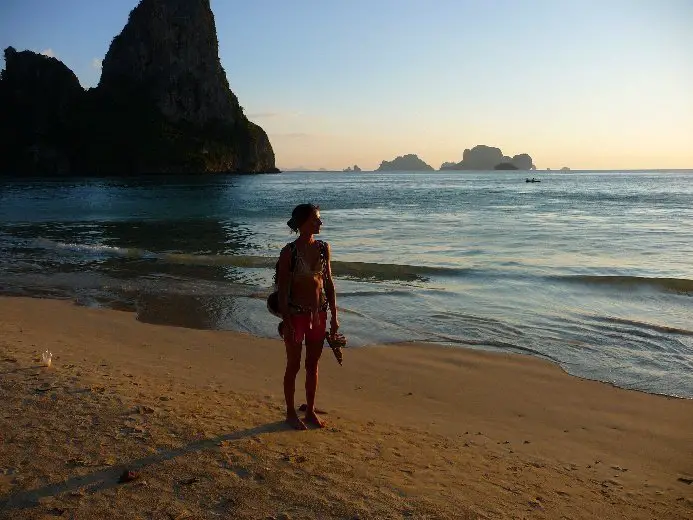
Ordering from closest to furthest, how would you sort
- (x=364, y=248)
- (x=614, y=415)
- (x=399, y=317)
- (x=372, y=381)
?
1. (x=614, y=415)
2. (x=372, y=381)
3. (x=399, y=317)
4. (x=364, y=248)

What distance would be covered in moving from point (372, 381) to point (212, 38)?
15605 cm

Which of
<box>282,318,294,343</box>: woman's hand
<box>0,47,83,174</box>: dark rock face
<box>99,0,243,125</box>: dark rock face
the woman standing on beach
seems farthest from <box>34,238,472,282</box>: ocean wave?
<box>99,0,243,125</box>: dark rock face

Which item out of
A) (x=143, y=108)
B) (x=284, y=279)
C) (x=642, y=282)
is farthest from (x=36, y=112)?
(x=284, y=279)

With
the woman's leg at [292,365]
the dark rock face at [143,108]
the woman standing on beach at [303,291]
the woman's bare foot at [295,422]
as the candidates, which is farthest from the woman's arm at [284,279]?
the dark rock face at [143,108]

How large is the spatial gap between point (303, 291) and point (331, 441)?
1216mm

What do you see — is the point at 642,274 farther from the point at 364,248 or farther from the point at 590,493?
the point at 590,493

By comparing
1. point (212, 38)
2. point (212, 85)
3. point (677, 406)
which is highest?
point (212, 38)

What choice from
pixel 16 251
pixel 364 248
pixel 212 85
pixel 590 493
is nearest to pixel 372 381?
pixel 590 493

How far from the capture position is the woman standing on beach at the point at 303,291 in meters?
4.71

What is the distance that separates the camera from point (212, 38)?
148125 millimetres

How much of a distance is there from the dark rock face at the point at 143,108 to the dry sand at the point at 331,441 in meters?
122

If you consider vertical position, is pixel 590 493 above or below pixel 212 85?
below

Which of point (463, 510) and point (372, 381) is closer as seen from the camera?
point (463, 510)

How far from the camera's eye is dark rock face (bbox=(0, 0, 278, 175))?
11975 centimetres
